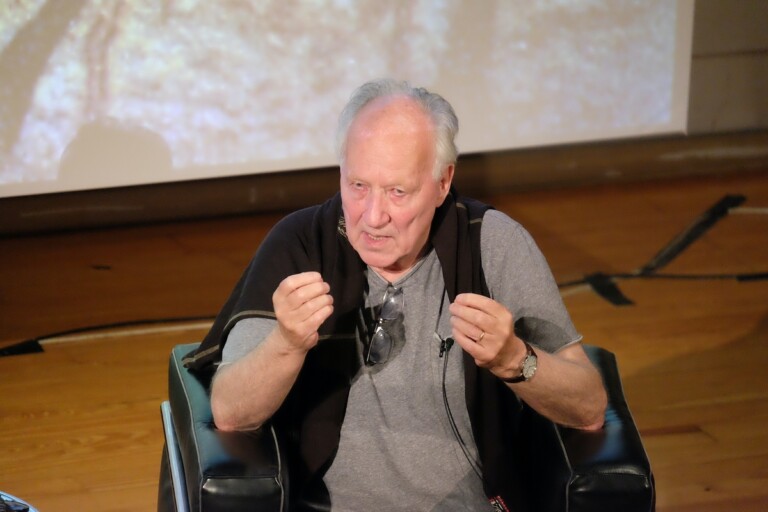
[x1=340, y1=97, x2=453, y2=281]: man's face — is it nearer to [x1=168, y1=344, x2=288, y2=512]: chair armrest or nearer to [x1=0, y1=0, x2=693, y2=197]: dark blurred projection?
[x1=168, y1=344, x2=288, y2=512]: chair armrest

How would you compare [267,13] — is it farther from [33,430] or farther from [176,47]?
[33,430]

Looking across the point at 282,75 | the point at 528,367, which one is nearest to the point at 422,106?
the point at 528,367

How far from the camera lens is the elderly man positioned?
189 cm

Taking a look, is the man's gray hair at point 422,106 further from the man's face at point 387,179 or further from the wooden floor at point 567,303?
the wooden floor at point 567,303

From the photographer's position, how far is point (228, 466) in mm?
1748

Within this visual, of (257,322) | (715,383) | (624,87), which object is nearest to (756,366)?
(715,383)

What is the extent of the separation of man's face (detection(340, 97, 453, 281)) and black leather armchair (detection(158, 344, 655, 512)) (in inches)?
15.0

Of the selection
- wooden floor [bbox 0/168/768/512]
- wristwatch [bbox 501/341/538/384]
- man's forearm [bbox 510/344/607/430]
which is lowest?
wooden floor [bbox 0/168/768/512]

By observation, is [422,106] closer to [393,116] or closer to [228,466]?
[393,116]

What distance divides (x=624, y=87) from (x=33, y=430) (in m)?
2.95

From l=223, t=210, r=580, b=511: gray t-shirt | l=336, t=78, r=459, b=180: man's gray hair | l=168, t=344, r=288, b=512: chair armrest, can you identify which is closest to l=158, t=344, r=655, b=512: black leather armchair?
l=168, t=344, r=288, b=512: chair armrest

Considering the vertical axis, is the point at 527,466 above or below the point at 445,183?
below

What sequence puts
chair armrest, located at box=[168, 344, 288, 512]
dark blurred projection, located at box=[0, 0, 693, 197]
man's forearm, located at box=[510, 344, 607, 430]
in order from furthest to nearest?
dark blurred projection, located at box=[0, 0, 693, 197] < man's forearm, located at box=[510, 344, 607, 430] < chair armrest, located at box=[168, 344, 288, 512]

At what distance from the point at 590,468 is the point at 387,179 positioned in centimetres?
58
